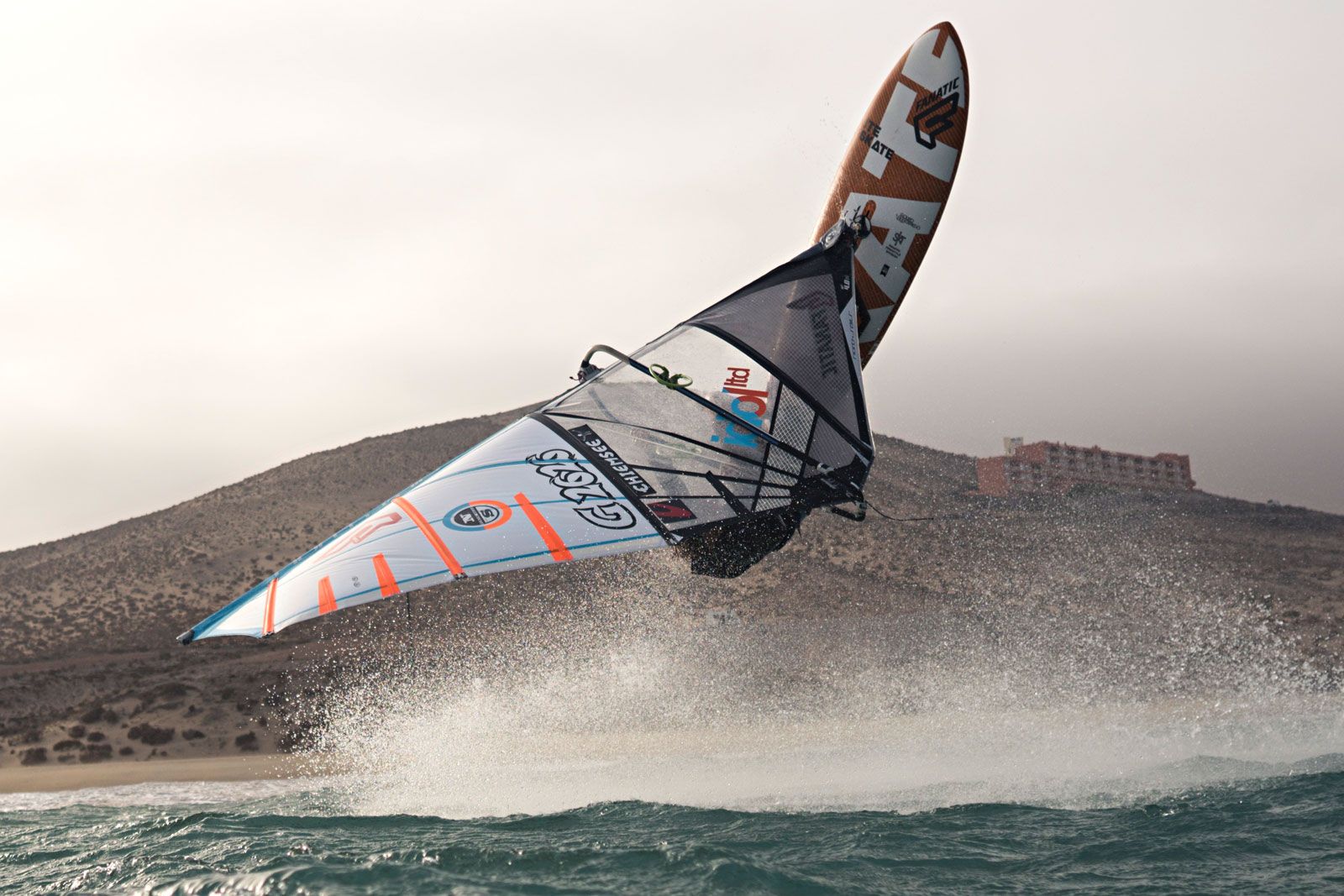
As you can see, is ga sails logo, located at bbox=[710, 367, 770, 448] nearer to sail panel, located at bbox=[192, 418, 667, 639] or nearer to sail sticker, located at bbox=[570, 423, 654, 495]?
sail sticker, located at bbox=[570, 423, 654, 495]

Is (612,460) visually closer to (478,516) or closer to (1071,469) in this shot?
(478,516)

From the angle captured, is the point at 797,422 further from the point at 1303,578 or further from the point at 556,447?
the point at 1303,578

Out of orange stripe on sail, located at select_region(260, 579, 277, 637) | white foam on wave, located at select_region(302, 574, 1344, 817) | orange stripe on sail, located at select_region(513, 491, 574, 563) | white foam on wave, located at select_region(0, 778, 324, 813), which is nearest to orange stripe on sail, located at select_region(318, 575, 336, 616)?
orange stripe on sail, located at select_region(260, 579, 277, 637)

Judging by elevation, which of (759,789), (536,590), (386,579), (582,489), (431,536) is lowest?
(759,789)

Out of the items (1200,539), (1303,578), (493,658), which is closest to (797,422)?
(493,658)

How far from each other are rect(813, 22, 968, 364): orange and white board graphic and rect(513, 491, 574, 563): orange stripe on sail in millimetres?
6420

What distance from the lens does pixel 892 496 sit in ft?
189

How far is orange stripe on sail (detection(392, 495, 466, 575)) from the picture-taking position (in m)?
9.96

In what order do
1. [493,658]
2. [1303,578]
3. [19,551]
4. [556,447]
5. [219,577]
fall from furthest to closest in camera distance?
1. [19,551]
2. [1303,578]
3. [219,577]
4. [493,658]
5. [556,447]

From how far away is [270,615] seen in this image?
372 inches

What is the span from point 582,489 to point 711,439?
1890mm

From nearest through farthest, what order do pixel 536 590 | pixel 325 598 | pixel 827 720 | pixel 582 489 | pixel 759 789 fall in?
1. pixel 325 598
2. pixel 582 489
3. pixel 759 789
4. pixel 827 720
5. pixel 536 590

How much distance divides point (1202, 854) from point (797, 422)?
6.08 m

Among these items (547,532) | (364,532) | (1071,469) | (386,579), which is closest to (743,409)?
(547,532)
